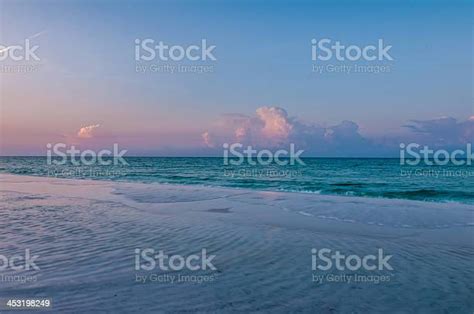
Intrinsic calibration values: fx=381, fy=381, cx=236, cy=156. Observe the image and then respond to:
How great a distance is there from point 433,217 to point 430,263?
8685mm

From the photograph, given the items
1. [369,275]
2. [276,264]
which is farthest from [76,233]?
[369,275]

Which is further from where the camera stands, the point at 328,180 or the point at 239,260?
the point at 328,180

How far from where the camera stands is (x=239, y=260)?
27.5ft

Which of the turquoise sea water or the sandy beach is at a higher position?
the sandy beach

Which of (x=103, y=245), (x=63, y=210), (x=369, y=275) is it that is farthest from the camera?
(x=63, y=210)

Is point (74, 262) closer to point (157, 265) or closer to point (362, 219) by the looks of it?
point (157, 265)

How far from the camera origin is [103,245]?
9438 mm

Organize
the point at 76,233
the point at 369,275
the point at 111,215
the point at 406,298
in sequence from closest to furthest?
the point at 406,298, the point at 369,275, the point at 76,233, the point at 111,215

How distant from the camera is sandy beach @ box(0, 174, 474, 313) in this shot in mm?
6027

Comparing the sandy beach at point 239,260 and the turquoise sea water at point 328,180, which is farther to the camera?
the turquoise sea water at point 328,180

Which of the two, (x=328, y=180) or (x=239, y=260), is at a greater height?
(x=239, y=260)

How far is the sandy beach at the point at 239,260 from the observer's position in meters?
6.03

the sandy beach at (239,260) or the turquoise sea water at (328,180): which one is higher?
the sandy beach at (239,260)

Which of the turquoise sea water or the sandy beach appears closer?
the sandy beach
